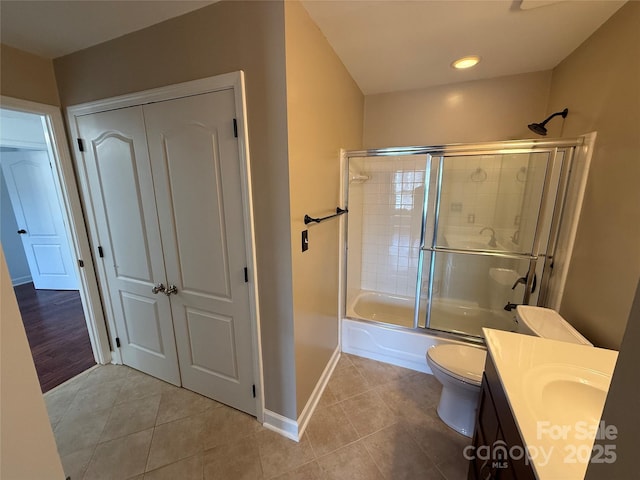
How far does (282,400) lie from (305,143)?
151 centimetres

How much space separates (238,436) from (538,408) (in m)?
1.58

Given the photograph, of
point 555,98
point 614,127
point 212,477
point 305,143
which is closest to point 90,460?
point 212,477

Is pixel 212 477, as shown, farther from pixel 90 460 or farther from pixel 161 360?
pixel 161 360

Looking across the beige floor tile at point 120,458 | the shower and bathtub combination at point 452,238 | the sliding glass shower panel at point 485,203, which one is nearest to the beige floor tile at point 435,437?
the shower and bathtub combination at point 452,238

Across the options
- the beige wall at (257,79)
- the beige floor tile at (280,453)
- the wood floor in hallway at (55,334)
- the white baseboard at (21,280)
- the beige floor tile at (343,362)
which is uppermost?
the beige wall at (257,79)

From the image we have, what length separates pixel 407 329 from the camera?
2193 millimetres

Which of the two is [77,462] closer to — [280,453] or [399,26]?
[280,453]

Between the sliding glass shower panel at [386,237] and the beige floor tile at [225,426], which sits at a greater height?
the sliding glass shower panel at [386,237]

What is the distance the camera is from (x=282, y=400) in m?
1.59

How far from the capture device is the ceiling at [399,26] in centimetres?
127

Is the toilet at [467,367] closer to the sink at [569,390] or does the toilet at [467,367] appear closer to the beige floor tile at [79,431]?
the sink at [569,390]

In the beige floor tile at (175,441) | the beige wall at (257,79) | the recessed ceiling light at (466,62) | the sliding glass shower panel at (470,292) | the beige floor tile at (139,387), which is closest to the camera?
the beige wall at (257,79)

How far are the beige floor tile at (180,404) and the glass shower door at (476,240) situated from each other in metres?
1.81

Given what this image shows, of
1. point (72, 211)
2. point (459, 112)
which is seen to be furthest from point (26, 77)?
point (459, 112)
